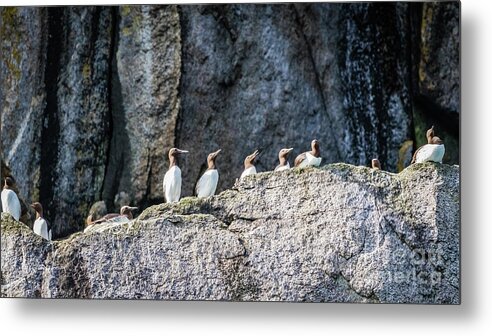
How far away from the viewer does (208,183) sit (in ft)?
25.5

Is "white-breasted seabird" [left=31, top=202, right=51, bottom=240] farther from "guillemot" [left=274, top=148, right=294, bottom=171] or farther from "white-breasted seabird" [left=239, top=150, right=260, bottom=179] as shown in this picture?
"guillemot" [left=274, top=148, right=294, bottom=171]

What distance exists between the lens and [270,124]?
26.5 feet

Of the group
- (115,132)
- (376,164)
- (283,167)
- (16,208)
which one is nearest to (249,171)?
(283,167)

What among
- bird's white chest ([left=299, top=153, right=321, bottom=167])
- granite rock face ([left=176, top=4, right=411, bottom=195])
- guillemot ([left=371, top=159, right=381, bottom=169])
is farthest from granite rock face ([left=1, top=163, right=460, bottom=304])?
granite rock face ([left=176, top=4, right=411, bottom=195])

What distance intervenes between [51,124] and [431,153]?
226 cm

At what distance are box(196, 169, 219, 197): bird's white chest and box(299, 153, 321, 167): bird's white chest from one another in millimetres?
528

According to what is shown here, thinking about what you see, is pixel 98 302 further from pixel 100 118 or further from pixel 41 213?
pixel 100 118

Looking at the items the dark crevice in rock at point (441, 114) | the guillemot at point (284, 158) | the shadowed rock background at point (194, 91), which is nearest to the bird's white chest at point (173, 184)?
the shadowed rock background at point (194, 91)

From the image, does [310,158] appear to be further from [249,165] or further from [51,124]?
[51,124]

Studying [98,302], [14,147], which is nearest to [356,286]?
[98,302]

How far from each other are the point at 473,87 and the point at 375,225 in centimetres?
95

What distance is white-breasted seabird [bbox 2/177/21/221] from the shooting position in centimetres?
777

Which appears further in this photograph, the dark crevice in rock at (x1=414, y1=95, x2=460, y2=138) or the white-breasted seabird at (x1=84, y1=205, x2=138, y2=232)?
the white-breasted seabird at (x1=84, y1=205, x2=138, y2=232)

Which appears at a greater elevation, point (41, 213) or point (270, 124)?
point (270, 124)
